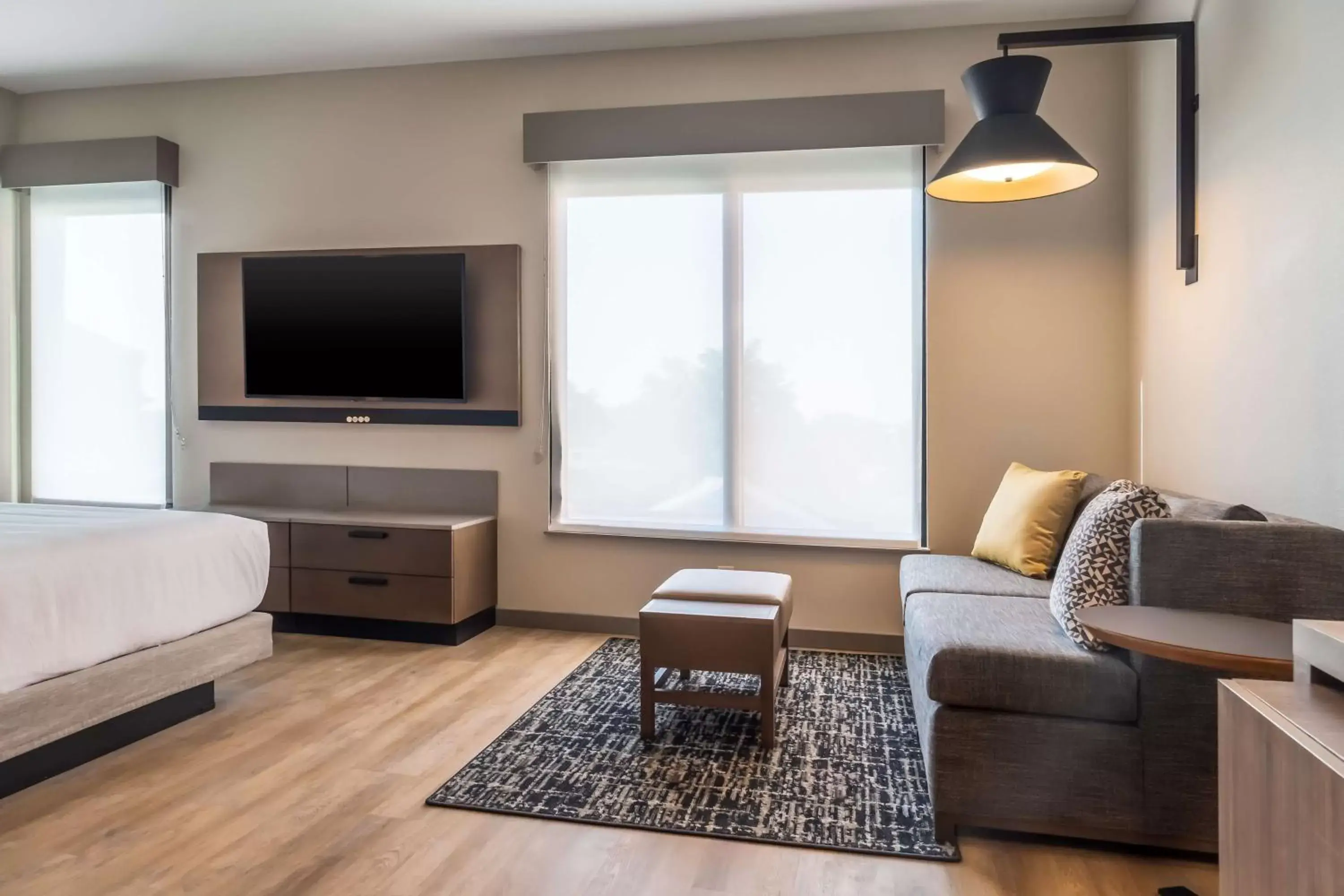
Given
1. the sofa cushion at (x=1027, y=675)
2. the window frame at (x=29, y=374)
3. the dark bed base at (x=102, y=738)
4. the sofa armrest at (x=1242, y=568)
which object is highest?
the window frame at (x=29, y=374)

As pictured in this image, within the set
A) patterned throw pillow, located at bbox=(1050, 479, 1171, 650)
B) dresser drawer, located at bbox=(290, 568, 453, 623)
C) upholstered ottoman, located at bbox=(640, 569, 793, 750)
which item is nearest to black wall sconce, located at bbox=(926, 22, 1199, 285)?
patterned throw pillow, located at bbox=(1050, 479, 1171, 650)

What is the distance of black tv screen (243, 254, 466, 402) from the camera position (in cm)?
425

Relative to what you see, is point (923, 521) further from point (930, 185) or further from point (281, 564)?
point (281, 564)

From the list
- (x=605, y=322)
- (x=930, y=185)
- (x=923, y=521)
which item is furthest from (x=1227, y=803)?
(x=605, y=322)

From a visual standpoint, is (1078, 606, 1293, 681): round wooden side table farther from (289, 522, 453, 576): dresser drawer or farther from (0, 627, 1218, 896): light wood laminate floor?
(289, 522, 453, 576): dresser drawer

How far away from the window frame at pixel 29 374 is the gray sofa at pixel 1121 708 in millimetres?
4247

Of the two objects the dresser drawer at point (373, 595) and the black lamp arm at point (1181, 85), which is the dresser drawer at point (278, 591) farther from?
the black lamp arm at point (1181, 85)

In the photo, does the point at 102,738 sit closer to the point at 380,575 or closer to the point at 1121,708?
the point at 380,575

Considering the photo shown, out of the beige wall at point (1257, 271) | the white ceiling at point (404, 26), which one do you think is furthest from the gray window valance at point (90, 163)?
the beige wall at point (1257, 271)

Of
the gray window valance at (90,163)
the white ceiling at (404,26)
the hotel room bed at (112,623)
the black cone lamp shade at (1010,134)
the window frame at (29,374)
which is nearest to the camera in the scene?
the hotel room bed at (112,623)

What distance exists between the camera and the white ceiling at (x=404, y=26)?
3660mm

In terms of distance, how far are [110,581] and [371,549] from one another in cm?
139

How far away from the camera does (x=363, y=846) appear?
213 centimetres

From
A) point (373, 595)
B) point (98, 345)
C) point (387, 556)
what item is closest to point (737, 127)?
point (387, 556)
